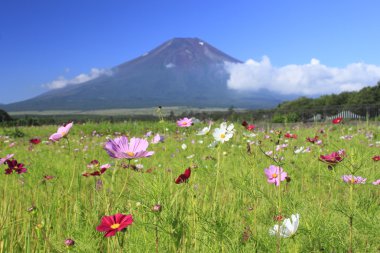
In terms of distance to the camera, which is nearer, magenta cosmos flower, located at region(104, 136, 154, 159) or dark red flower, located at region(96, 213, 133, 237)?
dark red flower, located at region(96, 213, 133, 237)

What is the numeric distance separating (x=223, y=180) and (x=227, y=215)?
53.4 inches

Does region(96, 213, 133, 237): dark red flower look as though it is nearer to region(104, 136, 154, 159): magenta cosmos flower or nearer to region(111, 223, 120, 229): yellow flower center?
region(111, 223, 120, 229): yellow flower center

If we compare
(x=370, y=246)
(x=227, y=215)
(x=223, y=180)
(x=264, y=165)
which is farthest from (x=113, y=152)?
(x=264, y=165)

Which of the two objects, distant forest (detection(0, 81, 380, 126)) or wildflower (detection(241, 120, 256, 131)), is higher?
wildflower (detection(241, 120, 256, 131))

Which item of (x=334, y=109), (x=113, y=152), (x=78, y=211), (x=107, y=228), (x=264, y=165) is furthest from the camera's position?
(x=334, y=109)

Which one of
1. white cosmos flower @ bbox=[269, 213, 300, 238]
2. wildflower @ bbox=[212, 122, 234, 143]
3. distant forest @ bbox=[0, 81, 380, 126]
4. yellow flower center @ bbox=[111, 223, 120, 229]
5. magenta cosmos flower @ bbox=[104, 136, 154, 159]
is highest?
→ magenta cosmos flower @ bbox=[104, 136, 154, 159]

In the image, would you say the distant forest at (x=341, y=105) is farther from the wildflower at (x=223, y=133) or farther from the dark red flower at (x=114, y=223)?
the dark red flower at (x=114, y=223)

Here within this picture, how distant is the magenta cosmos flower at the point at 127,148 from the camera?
1.27 m

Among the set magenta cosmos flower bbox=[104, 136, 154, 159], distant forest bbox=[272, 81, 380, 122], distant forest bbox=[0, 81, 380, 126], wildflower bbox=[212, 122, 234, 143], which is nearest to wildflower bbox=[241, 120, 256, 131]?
wildflower bbox=[212, 122, 234, 143]

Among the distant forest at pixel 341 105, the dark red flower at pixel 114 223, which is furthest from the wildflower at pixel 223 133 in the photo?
the distant forest at pixel 341 105

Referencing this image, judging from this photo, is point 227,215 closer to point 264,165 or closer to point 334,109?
point 264,165

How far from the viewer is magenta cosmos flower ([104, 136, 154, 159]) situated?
1271 mm

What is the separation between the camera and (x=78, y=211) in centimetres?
198

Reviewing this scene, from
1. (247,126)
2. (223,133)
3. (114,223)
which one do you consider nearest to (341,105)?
(247,126)
